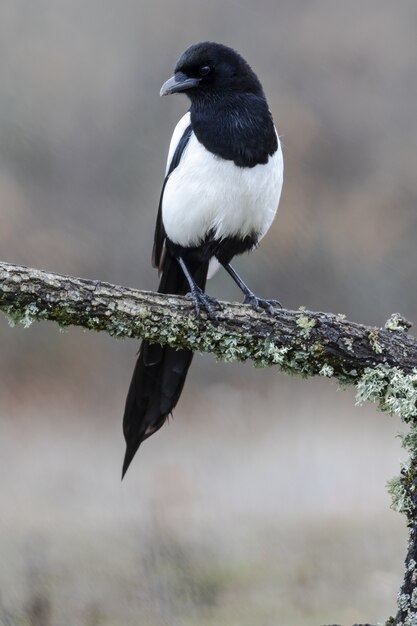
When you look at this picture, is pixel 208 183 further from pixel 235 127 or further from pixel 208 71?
pixel 208 71

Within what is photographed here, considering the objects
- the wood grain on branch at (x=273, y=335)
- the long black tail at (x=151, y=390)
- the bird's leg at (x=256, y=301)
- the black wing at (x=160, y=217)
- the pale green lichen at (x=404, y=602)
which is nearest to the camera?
the pale green lichen at (x=404, y=602)

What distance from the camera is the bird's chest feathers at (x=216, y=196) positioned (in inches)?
69.1

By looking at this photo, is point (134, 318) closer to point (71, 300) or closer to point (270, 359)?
point (71, 300)

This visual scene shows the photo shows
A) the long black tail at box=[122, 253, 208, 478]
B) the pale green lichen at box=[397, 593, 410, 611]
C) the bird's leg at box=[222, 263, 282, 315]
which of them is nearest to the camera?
the pale green lichen at box=[397, 593, 410, 611]

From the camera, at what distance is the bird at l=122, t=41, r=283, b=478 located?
5.72 feet

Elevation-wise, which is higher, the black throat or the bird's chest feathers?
the black throat

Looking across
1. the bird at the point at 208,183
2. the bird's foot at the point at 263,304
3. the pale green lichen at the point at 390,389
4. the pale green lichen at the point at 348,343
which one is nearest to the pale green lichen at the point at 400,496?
the pale green lichen at the point at 390,389

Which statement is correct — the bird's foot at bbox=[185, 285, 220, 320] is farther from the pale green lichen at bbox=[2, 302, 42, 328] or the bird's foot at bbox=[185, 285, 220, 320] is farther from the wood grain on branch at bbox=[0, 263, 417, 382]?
the pale green lichen at bbox=[2, 302, 42, 328]

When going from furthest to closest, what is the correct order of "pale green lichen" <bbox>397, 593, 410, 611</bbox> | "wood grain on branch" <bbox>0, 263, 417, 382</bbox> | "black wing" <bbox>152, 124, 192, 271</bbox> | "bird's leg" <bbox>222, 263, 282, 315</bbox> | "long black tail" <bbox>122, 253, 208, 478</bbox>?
"black wing" <bbox>152, 124, 192, 271</bbox> → "long black tail" <bbox>122, 253, 208, 478</bbox> → "bird's leg" <bbox>222, 263, 282, 315</bbox> → "wood grain on branch" <bbox>0, 263, 417, 382</bbox> → "pale green lichen" <bbox>397, 593, 410, 611</bbox>

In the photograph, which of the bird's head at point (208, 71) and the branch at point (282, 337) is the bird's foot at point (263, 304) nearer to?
the branch at point (282, 337)

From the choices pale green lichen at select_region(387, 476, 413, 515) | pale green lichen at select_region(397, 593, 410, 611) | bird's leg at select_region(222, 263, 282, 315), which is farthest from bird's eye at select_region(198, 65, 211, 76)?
pale green lichen at select_region(397, 593, 410, 611)

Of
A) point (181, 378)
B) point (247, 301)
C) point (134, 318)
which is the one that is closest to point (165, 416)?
point (181, 378)

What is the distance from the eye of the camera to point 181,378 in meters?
1.76

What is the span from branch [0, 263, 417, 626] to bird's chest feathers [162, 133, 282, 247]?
0.31m
